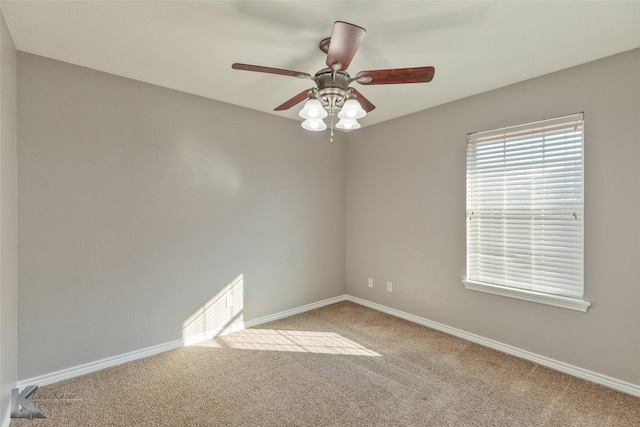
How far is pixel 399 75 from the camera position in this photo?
70.0 inches

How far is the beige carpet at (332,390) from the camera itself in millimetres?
1971

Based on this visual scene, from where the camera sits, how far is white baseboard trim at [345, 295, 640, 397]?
226 centimetres

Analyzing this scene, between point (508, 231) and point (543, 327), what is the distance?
33.3 inches

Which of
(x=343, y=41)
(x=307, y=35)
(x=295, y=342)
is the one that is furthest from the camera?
(x=295, y=342)

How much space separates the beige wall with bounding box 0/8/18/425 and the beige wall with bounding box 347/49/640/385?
10.0 feet

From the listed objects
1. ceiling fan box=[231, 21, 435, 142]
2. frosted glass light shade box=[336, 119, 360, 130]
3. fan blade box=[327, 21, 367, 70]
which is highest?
fan blade box=[327, 21, 367, 70]

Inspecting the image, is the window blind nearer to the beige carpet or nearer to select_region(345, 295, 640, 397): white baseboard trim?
select_region(345, 295, 640, 397): white baseboard trim

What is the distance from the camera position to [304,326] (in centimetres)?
347

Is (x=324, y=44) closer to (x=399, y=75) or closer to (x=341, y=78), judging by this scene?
(x=341, y=78)

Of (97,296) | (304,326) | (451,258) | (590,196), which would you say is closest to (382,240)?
(451,258)

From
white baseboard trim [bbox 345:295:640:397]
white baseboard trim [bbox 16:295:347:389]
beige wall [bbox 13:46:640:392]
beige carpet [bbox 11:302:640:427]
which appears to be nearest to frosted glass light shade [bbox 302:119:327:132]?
beige wall [bbox 13:46:640:392]

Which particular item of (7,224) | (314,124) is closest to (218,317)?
(7,224)

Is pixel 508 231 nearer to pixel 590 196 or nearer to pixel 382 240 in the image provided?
pixel 590 196

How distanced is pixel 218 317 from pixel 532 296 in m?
2.95
